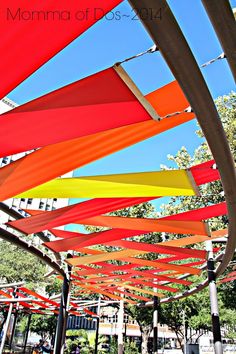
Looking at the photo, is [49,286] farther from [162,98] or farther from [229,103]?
[162,98]

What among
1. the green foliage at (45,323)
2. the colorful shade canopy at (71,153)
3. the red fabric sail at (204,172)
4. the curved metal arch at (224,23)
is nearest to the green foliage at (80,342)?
the green foliage at (45,323)

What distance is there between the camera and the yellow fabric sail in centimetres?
259

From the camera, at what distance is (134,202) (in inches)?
130

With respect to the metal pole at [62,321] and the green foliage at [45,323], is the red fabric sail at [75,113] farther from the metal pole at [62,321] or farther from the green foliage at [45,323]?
the green foliage at [45,323]

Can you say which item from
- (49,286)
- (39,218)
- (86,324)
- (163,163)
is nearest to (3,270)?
(49,286)

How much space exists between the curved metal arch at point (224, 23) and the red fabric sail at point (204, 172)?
134 cm

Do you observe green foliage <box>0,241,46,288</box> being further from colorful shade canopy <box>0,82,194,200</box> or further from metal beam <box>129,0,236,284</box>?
metal beam <box>129,0,236,284</box>

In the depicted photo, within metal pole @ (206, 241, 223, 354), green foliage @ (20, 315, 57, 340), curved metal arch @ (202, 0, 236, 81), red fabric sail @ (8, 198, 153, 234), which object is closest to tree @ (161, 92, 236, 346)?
metal pole @ (206, 241, 223, 354)

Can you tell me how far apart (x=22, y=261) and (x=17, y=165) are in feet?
79.9

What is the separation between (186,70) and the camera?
136 cm

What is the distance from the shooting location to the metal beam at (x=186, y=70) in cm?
113

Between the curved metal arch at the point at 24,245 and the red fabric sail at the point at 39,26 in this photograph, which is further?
the curved metal arch at the point at 24,245

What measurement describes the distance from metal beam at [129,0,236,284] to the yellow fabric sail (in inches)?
20.5

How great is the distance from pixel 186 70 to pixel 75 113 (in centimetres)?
70
